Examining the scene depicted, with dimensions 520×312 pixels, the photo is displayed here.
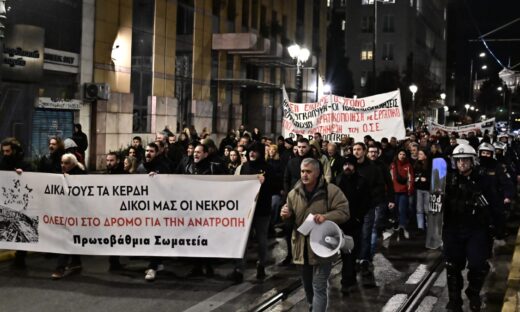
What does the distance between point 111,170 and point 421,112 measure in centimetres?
5860

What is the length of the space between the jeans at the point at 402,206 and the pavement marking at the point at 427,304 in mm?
4541

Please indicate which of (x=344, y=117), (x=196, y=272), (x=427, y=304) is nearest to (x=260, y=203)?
(x=196, y=272)

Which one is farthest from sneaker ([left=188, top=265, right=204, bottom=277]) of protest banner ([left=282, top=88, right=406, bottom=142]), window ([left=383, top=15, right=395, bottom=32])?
window ([left=383, top=15, right=395, bottom=32])

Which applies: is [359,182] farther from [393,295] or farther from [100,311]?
Answer: [100,311]

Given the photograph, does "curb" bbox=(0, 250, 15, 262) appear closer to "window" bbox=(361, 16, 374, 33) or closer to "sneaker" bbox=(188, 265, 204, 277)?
"sneaker" bbox=(188, 265, 204, 277)

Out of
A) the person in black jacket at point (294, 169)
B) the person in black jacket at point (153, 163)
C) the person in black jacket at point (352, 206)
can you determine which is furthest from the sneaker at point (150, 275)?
the person in black jacket at point (352, 206)

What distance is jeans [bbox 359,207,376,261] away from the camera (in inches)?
346

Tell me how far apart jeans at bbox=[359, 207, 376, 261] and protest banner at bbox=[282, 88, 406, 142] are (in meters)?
6.77

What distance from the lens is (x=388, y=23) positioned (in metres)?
75.1

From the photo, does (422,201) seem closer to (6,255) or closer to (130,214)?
(130,214)

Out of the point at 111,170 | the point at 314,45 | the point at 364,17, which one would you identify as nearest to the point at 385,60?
the point at 364,17

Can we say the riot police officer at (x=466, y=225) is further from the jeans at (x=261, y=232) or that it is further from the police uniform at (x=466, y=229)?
the jeans at (x=261, y=232)

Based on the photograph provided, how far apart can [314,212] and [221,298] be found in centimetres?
222

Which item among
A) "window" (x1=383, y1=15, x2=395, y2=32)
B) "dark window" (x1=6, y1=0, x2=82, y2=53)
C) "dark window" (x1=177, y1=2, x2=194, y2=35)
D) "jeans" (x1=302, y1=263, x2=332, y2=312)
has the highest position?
"window" (x1=383, y1=15, x2=395, y2=32)
